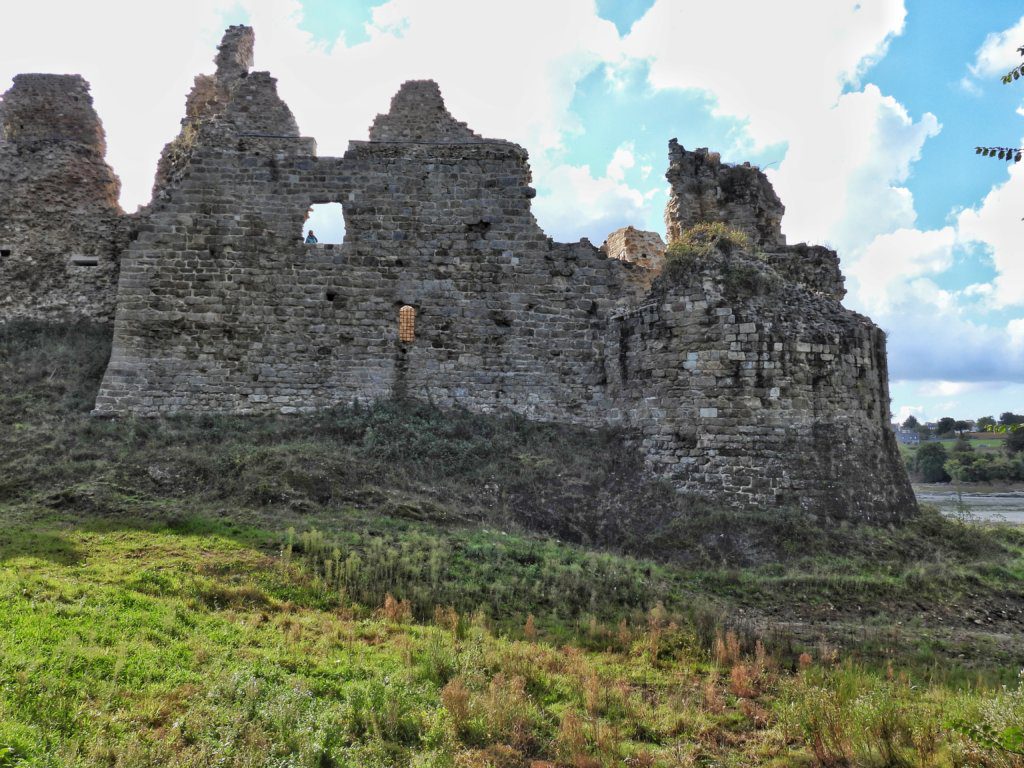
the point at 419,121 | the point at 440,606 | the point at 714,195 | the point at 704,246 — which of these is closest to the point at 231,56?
the point at 419,121

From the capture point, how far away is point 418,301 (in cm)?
1473

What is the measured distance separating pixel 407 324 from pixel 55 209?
9200mm

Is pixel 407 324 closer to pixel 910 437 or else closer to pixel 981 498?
pixel 981 498

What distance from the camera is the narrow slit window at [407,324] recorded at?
1467 centimetres

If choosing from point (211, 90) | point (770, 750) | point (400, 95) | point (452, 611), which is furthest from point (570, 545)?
point (211, 90)

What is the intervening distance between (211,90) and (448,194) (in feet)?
24.5

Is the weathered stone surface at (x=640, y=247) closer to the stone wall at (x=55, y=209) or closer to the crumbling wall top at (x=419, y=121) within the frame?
the crumbling wall top at (x=419, y=121)

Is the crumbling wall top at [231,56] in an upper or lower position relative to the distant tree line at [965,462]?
upper

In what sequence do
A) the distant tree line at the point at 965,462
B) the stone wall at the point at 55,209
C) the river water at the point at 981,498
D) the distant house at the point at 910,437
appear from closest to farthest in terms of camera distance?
the stone wall at the point at 55,209
the river water at the point at 981,498
the distant tree line at the point at 965,462
the distant house at the point at 910,437

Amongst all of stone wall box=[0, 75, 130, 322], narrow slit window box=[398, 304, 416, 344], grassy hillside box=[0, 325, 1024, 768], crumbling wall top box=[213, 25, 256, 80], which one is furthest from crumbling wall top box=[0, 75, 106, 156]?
narrow slit window box=[398, 304, 416, 344]

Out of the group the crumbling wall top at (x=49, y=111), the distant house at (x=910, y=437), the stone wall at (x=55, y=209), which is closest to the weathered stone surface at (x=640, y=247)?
the stone wall at (x=55, y=209)

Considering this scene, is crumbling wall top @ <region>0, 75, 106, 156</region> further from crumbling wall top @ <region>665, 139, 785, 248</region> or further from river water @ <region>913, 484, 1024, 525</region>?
river water @ <region>913, 484, 1024, 525</region>

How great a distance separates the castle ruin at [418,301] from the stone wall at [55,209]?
0.17ft

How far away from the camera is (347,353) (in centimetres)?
1437
